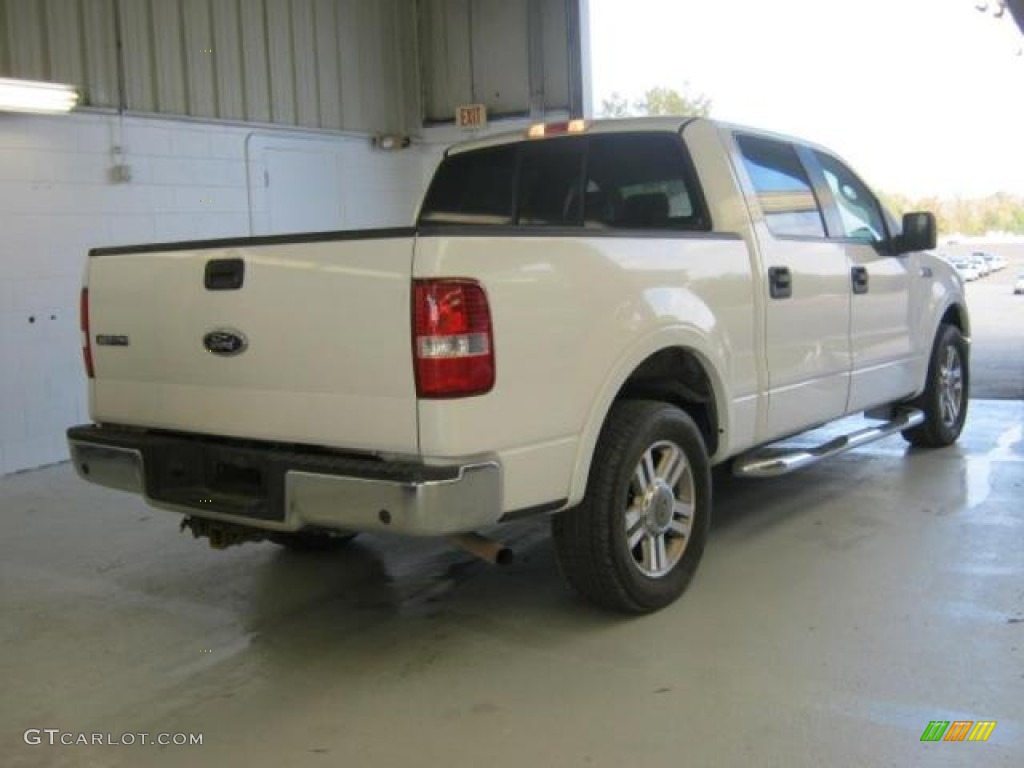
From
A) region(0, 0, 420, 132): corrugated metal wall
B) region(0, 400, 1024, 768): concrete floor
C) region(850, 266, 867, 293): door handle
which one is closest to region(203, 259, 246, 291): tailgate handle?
region(0, 400, 1024, 768): concrete floor

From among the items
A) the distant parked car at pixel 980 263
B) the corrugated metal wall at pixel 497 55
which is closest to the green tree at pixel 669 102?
the distant parked car at pixel 980 263

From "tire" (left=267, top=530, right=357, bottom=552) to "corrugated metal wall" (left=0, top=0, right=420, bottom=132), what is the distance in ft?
13.6

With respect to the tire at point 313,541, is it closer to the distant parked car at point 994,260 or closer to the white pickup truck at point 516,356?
the white pickup truck at point 516,356

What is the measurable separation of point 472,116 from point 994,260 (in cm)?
4364

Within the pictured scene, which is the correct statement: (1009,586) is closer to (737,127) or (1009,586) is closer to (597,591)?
(597,591)

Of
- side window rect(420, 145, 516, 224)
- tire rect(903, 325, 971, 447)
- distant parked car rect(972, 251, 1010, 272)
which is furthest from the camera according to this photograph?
distant parked car rect(972, 251, 1010, 272)

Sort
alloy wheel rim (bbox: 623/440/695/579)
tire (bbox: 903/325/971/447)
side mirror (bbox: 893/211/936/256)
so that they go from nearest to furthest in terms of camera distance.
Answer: alloy wheel rim (bbox: 623/440/695/579) < side mirror (bbox: 893/211/936/256) < tire (bbox: 903/325/971/447)

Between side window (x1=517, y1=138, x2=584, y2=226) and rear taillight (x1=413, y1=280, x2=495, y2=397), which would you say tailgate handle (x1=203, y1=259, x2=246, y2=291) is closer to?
rear taillight (x1=413, y1=280, x2=495, y2=397)

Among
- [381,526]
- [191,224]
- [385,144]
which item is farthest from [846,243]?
[385,144]

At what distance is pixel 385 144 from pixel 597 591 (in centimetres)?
726

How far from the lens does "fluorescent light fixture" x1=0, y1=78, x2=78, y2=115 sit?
Result: 258 inches

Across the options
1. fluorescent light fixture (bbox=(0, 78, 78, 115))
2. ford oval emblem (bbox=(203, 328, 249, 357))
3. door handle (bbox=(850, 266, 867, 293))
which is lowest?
ford oval emblem (bbox=(203, 328, 249, 357))

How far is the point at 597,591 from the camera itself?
12.5 feet

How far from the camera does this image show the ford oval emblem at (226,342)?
11.4ft
